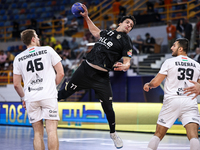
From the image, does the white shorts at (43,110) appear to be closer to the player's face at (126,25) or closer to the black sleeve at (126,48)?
the black sleeve at (126,48)

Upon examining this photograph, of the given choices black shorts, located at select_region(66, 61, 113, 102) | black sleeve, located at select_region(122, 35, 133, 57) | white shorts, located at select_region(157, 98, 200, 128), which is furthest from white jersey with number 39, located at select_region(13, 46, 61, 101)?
white shorts, located at select_region(157, 98, 200, 128)

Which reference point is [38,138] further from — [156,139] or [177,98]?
[177,98]

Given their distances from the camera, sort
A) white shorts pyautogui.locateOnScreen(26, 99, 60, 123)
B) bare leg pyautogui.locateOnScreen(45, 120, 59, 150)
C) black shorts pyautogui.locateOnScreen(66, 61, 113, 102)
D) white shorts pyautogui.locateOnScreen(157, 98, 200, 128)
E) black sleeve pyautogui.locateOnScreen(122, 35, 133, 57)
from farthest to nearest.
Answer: black shorts pyautogui.locateOnScreen(66, 61, 113, 102)
black sleeve pyautogui.locateOnScreen(122, 35, 133, 57)
white shorts pyautogui.locateOnScreen(157, 98, 200, 128)
white shorts pyautogui.locateOnScreen(26, 99, 60, 123)
bare leg pyautogui.locateOnScreen(45, 120, 59, 150)

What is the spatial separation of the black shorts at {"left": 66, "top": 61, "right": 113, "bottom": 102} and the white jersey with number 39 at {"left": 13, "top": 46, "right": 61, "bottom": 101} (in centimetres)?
90

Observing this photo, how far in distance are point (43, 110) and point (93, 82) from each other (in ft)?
3.99

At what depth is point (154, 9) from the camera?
1853cm

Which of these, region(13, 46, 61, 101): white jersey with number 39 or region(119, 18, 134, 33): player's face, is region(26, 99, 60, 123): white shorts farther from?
region(119, 18, 134, 33): player's face

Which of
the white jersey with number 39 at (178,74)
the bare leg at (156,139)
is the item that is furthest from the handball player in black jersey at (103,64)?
the bare leg at (156,139)

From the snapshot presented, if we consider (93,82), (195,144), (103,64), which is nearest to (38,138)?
(93,82)

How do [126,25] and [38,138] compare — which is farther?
[126,25]

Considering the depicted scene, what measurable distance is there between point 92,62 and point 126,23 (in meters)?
0.96

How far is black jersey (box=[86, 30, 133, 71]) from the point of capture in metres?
5.44

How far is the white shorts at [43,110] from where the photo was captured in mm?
4602

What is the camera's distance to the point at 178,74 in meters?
4.82
